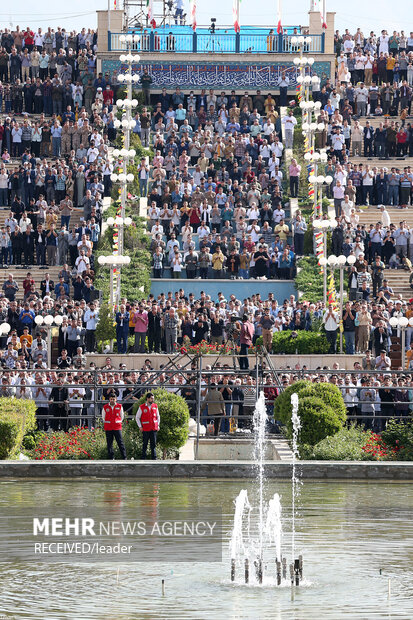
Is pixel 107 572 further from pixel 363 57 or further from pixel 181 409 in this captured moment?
pixel 363 57

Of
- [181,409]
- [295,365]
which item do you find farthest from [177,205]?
[181,409]

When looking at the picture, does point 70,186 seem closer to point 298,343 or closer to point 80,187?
point 80,187

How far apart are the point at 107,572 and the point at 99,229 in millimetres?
30021

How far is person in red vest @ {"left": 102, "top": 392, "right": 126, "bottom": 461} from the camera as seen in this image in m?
27.5

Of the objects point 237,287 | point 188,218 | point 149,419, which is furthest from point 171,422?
point 188,218

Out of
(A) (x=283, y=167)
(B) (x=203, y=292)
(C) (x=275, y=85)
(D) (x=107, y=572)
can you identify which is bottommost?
(D) (x=107, y=572)

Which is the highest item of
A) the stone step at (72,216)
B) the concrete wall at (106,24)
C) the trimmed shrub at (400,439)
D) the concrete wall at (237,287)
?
the concrete wall at (106,24)

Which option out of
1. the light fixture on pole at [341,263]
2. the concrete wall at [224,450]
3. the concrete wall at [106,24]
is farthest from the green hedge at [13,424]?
the concrete wall at [106,24]

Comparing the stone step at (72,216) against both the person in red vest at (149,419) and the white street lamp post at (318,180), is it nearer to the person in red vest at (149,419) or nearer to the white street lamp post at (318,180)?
the white street lamp post at (318,180)

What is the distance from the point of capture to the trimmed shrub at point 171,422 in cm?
2838

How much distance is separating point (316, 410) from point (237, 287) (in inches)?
685

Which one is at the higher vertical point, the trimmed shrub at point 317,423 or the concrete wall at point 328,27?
the concrete wall at point 328,27

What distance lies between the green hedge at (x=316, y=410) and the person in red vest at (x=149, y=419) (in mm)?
2650

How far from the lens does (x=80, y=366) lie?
1485 inches
